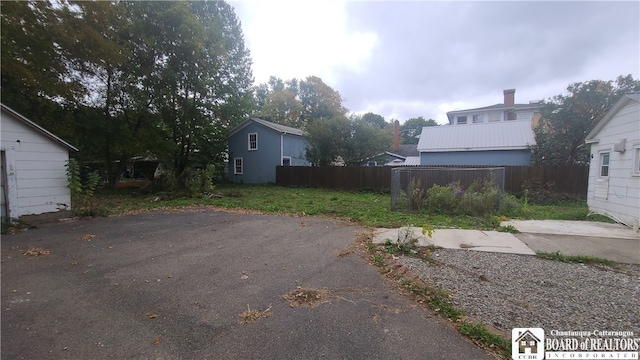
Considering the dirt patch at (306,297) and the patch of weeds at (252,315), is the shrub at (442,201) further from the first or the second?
the patch of weeds at (252,315)

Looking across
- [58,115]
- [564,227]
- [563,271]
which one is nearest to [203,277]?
[563,271]

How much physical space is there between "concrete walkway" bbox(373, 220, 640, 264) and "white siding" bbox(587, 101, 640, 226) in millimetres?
568

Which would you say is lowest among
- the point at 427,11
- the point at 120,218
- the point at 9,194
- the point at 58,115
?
the point at 120,218

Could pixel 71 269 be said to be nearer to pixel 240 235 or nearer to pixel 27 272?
pixel 27 272

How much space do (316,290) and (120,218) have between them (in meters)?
7.77

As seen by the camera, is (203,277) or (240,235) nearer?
(203,277)

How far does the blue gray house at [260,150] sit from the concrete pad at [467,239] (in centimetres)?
1601

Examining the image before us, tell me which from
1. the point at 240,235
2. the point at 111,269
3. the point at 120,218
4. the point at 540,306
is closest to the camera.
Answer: the point at 540,306

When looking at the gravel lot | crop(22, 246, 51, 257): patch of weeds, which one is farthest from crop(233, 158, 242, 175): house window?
the gravel lot

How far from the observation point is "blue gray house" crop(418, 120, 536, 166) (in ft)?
55.6

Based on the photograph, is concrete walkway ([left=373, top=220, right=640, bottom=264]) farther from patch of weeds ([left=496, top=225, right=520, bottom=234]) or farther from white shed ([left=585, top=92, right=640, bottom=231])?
white shed ([left=585, top=92, right=640, bottom=231])

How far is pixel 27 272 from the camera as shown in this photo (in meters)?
4.20

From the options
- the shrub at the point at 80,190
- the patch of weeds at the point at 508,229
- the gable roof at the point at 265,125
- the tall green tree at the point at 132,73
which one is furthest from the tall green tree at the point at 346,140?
the shrub at the point at 80,190

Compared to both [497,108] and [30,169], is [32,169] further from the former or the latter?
[497,108]
